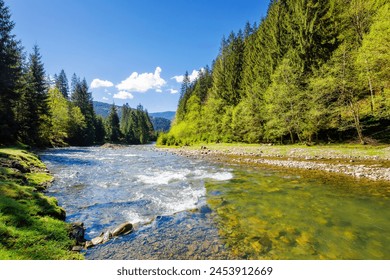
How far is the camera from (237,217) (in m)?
7.62

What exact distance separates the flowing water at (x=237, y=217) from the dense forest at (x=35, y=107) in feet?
77.9

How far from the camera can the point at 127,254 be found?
17.2 feet

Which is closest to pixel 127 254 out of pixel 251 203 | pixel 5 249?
pixel 5 249

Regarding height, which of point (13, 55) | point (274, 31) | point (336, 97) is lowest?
point (336, 97)

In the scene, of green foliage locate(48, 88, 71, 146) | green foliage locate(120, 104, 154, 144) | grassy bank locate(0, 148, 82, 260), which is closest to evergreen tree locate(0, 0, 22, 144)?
green foliage locate(48, 88, 71, 146)

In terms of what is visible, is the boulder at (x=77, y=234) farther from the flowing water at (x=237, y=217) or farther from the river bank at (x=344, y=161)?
the river bank at (x=344, y=161)

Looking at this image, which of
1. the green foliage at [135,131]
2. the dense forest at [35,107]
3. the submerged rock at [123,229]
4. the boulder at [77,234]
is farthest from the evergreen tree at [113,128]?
the boulder at [77,234]

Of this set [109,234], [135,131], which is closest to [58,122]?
[135,131]

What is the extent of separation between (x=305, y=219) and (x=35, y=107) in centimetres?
4642

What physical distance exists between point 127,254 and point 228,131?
1426 inches

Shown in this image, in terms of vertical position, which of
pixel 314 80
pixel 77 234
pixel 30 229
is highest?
pixel 314 80

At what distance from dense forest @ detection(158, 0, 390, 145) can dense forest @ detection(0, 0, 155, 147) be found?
33083 mm

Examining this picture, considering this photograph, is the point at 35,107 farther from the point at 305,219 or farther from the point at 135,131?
the point at 135,131

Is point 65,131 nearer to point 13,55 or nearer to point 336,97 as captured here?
point 13,55
